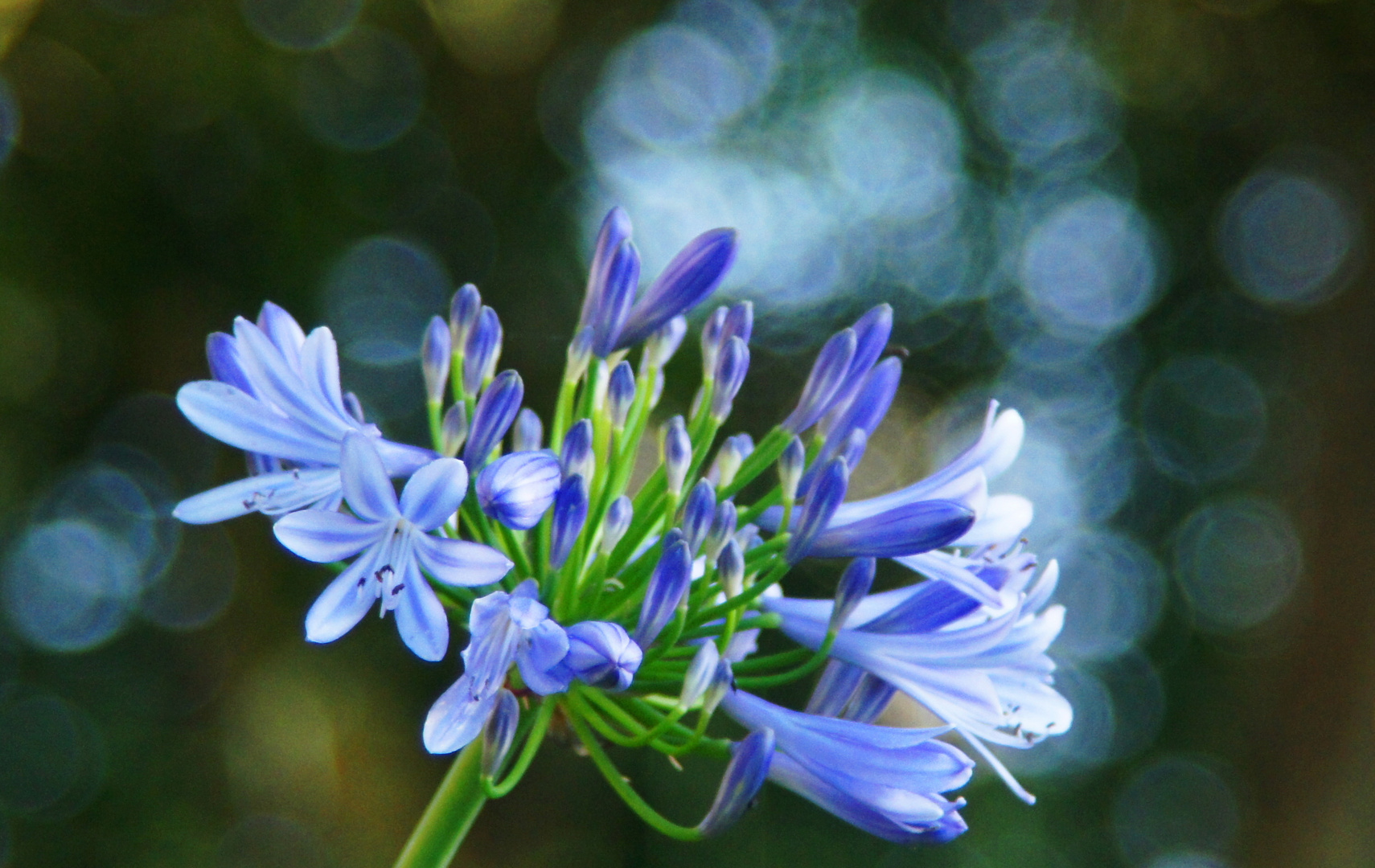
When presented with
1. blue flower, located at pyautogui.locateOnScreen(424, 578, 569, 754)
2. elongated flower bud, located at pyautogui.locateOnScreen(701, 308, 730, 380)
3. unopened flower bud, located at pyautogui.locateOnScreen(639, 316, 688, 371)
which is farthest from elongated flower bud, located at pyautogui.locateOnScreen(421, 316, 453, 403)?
blue flower, located at pyautogui.locateOnScreen(424, 578, 569, 754)

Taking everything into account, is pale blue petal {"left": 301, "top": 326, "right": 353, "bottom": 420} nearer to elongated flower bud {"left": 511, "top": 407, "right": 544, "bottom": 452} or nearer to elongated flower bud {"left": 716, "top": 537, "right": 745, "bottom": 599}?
elongated flower bud {"left": 511, "top": 407, "right": 544, "bottom": 452}

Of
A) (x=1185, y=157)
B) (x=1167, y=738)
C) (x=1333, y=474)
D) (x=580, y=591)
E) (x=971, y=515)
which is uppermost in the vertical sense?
(x=971, y=515)

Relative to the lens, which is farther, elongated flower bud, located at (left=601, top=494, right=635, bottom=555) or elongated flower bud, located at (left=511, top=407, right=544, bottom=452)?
elongated flower bud, located at (left=511, top=407, right=544, bottom=452)

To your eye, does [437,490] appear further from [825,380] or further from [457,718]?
[825,380]

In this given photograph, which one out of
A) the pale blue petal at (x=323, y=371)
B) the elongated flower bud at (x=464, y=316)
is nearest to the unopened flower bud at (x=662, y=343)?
the elongated flower bud at (x=464, y=316)

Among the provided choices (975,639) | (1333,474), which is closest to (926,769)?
(975,639)

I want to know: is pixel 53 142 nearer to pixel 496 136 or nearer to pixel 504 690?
pixel 496 136
